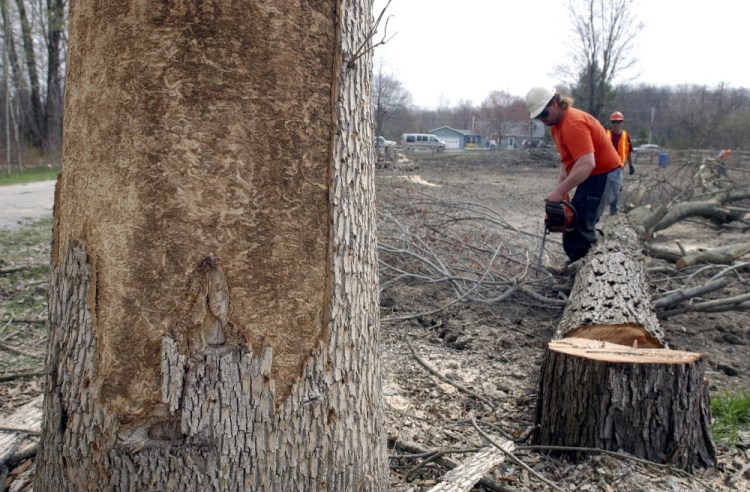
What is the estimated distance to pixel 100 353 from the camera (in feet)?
5.18

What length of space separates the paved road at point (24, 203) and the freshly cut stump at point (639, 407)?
6.61 m

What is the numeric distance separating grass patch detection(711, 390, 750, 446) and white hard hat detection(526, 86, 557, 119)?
2.64 meters

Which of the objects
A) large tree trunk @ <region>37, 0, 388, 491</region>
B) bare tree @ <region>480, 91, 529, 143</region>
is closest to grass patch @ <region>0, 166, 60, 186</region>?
large tree trunk @ <region>37, 0, 388, 491</region>

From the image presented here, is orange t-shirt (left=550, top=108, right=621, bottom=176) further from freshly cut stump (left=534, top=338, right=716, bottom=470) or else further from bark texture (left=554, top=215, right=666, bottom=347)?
freshly cut stump (left=534, top=338, right=716, bottom=470)

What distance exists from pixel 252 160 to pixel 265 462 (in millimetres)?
818

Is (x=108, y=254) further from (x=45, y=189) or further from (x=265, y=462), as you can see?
(x=45, y=189)

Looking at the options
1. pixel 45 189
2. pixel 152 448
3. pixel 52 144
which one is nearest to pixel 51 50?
pixel 52 144

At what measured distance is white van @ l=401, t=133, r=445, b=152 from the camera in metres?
31.9

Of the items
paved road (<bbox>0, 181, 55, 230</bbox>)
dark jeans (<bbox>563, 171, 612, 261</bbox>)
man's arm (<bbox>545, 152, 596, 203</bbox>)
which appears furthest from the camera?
paved road (<bbox>0, 181, 55, 230</bbox>)

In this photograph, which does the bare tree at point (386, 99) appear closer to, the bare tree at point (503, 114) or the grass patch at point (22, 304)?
the bare tree at point (503, 114)

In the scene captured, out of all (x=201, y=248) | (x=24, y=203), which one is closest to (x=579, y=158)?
(x=201, y=248)

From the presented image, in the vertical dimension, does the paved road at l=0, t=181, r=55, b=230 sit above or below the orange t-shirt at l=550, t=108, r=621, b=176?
below

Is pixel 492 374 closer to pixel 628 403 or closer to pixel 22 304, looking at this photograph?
pixel 628 403

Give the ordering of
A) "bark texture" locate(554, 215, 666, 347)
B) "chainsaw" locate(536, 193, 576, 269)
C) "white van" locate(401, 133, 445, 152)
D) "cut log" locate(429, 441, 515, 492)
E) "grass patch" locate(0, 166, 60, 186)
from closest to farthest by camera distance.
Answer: "cut log" locate(429, 441, 515, 492) < "bark texture" locate(554, 215, 666, 347) < "chainsaw" locate(536, 193, 576, 269) < "grass patch" locate(0, 166, 60, 186) < "white van" locate(401, 133, 445, 152)
